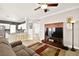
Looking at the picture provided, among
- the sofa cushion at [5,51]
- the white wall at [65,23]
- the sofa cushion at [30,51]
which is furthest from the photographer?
the sofa cushion at [30,51]

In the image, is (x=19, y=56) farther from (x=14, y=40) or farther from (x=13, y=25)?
(x=13, y=25)

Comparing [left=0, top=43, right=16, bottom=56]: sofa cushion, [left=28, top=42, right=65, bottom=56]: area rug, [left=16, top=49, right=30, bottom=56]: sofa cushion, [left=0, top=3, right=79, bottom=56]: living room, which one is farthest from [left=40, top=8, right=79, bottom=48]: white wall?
[left=0, top=43, right=16, bottom=56]: sofa cushion

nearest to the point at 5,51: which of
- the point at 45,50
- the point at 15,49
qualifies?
the point at 15,49

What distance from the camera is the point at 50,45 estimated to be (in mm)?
1866

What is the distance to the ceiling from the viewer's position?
1706 millimetres

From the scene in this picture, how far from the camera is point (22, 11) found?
1772 mm

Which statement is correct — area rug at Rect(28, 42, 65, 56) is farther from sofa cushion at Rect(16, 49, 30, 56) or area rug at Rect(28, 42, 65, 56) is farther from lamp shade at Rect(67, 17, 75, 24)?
lamp shade at Rect(67, 17, 75, 24)

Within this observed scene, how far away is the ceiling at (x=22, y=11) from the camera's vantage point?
1706 millimetres

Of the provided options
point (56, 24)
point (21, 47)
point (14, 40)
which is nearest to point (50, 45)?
point (56, 24)

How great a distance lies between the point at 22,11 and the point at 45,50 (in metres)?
0.85

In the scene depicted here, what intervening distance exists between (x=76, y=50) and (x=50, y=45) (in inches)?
18.8

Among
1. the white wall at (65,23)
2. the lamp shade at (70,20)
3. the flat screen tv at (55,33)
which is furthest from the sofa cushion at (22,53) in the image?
Answer: the lamp shade at (70,20)

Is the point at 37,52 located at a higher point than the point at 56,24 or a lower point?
lower

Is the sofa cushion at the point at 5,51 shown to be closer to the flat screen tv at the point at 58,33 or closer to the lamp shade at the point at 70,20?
the flat screen tv at the point at 58,33
